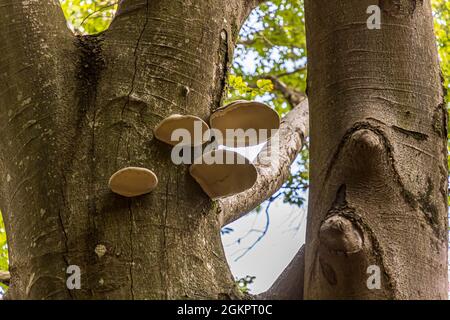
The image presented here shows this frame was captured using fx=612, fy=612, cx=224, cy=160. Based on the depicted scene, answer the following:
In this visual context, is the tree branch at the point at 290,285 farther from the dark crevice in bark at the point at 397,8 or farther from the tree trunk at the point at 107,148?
the dark crevice in bark at the point at 397,8

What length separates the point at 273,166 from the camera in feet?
14.5

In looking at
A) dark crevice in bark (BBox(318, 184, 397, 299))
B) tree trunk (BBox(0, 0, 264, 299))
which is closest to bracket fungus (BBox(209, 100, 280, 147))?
tree trunk (BBox(0, 0, 264, 299))

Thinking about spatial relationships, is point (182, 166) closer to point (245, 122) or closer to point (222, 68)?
point (245, 122)

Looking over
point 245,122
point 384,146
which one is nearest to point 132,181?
point 245,122

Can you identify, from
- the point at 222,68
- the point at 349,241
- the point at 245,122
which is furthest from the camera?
the point at 222,68

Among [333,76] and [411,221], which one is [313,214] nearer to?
[411,221]

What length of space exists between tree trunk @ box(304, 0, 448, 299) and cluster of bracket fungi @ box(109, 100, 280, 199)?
0.31 m

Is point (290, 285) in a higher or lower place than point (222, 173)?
lower

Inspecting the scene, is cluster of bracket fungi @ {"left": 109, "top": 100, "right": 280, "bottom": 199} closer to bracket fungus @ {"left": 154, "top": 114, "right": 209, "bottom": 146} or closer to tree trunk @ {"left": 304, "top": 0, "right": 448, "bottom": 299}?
bracket fungus @ {"left": 154, "top": 114, "right": 209, "bottom": 146}

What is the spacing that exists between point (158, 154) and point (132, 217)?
325 millimetres

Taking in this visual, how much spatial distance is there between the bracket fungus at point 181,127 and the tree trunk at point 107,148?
0.06m

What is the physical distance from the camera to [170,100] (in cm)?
276

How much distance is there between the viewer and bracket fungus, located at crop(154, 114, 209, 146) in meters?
2.57

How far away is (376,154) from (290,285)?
649mm
